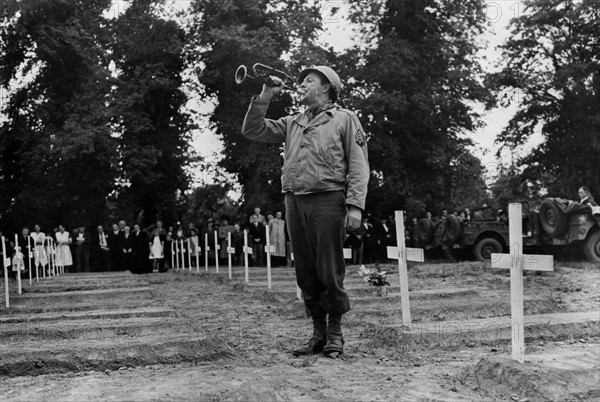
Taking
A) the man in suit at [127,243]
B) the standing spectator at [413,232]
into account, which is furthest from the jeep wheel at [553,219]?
the man in suit at [127,243]

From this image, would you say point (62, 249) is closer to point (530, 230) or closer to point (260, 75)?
point (530, 230)

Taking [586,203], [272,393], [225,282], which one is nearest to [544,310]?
[272,393]

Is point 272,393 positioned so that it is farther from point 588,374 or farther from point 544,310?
point 544,310

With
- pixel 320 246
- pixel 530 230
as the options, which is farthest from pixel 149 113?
pixel 320 246

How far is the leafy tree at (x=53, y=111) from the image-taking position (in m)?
24.0

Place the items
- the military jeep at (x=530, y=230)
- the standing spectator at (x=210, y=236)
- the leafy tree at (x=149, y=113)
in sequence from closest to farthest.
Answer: the military jeep at (x=530, y=230)
the standing spectator at (x=210, y=236)
the leafy tree at (x=149, y=113)

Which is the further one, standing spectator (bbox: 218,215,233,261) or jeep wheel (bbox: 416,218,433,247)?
standing spectator (bbox: 218,215,233,261)

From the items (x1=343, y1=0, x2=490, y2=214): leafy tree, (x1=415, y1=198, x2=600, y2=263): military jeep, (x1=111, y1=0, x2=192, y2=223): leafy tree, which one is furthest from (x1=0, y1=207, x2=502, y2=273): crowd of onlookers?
(x1=343, y1=0, x2=490, y2=214): leafy tree

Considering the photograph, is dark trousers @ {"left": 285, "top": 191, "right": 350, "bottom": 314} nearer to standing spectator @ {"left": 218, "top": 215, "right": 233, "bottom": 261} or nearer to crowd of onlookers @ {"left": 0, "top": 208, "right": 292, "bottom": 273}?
crowd of onlookers @ {"left": 0, "top": 208, "right": 292, "bottom": 273}

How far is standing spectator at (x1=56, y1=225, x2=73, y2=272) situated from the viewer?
21375 mm

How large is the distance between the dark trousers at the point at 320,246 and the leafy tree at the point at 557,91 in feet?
78.2

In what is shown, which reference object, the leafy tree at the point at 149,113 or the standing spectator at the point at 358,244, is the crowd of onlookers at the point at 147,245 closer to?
the standing spectator at the point at 358,244

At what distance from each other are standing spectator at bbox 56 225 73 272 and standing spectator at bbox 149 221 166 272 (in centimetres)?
253

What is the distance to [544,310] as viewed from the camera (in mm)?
7391
